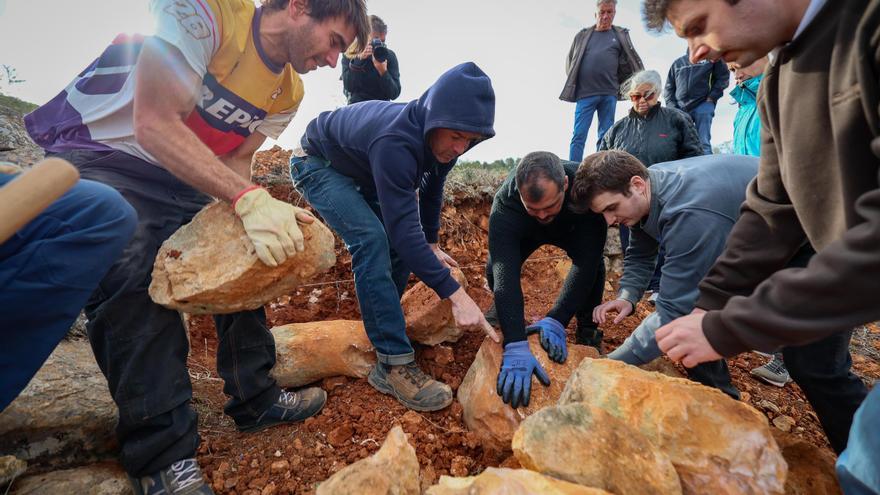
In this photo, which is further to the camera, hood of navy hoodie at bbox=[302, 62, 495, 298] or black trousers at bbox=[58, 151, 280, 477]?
hood of navy hoodie at bbox=[302, 62, 495, 298]

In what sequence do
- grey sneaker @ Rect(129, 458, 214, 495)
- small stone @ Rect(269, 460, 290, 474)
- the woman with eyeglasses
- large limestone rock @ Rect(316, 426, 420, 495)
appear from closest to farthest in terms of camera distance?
large limestone rock @ Rect(316, 426, 420, 495)
grey sneaker @ Rect(129, 458, 214, 495)
small stone @ Rect(269, 460, 290, 474)
the woman with eyeglasses

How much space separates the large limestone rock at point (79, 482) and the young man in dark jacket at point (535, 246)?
1434 millimetres

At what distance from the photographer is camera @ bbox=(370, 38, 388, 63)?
390cm

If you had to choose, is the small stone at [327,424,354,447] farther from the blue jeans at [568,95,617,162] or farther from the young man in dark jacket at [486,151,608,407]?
the blue jeans at [568,95,617,162]

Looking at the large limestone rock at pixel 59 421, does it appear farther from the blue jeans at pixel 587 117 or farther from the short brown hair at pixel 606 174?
the blue jeans at pixel 587 117

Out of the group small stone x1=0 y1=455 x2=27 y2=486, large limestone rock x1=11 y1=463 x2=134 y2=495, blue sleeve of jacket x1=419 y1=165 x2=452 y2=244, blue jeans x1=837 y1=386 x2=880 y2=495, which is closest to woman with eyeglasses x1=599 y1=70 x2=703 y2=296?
blue sleeve of jacket x1=419 y1=165 x2=452 y2=244

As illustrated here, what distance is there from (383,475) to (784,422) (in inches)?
83.2

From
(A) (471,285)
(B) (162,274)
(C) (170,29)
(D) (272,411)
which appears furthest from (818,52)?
(A) (471,285)

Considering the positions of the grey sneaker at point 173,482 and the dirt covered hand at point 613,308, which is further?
the dirt covered hand at point 613,308

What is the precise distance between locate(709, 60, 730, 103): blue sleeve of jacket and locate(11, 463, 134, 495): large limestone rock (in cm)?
485

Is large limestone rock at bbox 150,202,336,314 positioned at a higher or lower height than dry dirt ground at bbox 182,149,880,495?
higher

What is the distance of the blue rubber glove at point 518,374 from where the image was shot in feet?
5.88

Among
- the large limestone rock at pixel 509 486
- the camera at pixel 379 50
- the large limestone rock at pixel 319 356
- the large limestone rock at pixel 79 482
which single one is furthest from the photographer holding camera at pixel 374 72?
the large limestone rock at pixel 509 486

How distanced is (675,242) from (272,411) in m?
1.89
